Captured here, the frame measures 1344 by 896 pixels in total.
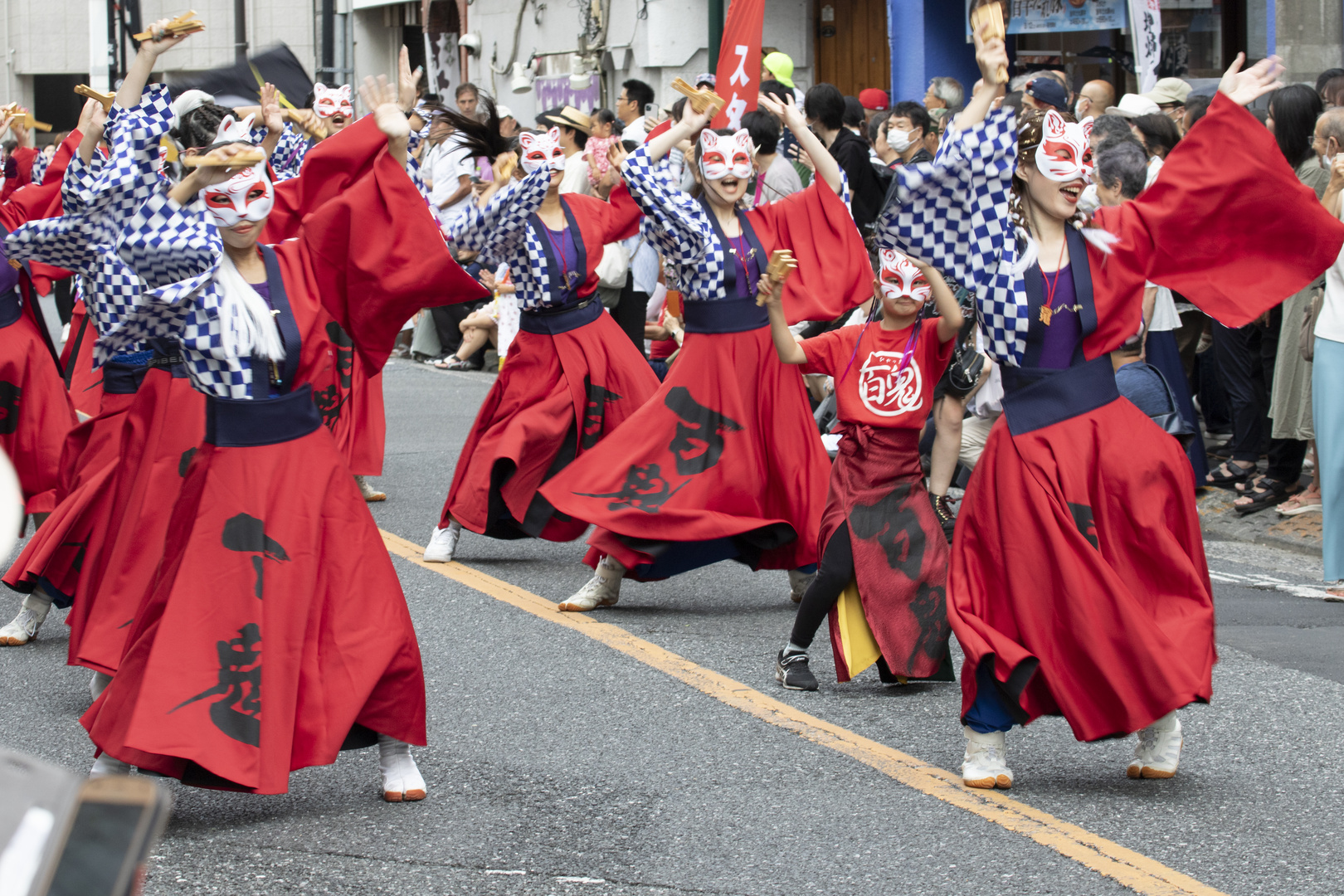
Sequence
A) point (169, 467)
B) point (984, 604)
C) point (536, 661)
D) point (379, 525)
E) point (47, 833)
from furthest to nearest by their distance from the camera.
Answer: point (379, 525) < point (536, 661) < point (169, 467) < point (984, 604) < point (47, 833)

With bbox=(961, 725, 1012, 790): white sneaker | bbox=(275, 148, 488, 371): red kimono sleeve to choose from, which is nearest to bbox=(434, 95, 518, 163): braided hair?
bbox=(275, 148, 488, 371): red kimono sleeve

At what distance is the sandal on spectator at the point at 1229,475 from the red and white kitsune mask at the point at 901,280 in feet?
11.2

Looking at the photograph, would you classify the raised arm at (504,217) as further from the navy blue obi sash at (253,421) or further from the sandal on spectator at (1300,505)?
the sandal on spectator at (1300,505)

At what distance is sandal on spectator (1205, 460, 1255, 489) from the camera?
824cm

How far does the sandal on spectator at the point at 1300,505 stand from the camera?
7.72 meters

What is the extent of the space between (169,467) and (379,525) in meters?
3.07

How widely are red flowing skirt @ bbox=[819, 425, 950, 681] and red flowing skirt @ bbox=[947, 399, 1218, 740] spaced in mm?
811

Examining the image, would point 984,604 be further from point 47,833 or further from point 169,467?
point 47,833

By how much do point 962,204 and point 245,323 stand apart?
1.83 m

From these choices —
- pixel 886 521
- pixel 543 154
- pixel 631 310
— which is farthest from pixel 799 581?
pixel 631 310

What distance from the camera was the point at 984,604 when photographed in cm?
438

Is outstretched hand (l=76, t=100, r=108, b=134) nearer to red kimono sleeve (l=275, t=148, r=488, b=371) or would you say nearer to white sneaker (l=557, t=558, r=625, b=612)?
Result: red kimono sleeve (l=275, t=148, r=488, b=371)

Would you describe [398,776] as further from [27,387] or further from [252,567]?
[27,387]

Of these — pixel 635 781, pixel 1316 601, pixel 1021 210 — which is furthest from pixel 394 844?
pixel 1316 601
